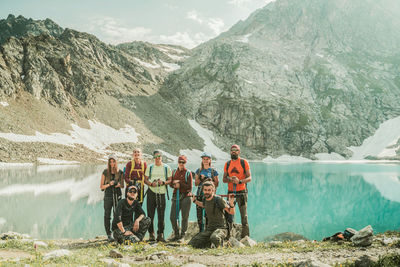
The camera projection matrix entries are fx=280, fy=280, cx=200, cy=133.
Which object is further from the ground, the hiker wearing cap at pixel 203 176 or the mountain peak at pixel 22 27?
the mountain peak at pixel 22 27

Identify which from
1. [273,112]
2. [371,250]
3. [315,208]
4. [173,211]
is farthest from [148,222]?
[273,112]

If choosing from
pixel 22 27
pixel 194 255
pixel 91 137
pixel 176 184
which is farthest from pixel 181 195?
pixel 22 27

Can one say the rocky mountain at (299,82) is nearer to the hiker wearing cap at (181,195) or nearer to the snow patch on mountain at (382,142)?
the snow patch on mountain at (382,142)

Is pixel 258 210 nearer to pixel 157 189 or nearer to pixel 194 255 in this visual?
pixel 157 189

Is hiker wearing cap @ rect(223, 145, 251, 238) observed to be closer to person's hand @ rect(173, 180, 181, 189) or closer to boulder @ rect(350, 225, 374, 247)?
person's hand @ rect(173, 180, 181, 189)

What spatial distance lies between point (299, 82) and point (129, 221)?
141189 mm

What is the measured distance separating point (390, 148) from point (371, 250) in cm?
13115

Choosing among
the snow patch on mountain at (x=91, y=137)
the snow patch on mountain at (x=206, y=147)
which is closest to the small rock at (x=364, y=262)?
the snow patch on mountain at (x=91, y=137)

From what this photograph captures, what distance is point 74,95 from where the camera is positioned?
85.8 meters

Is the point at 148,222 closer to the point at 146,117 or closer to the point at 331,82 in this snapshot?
the point at 146,117

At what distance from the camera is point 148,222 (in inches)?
413

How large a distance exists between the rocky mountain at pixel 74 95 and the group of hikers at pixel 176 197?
51002mm

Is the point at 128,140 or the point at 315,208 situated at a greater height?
the point at 128,140

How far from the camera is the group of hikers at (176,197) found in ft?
30.8
